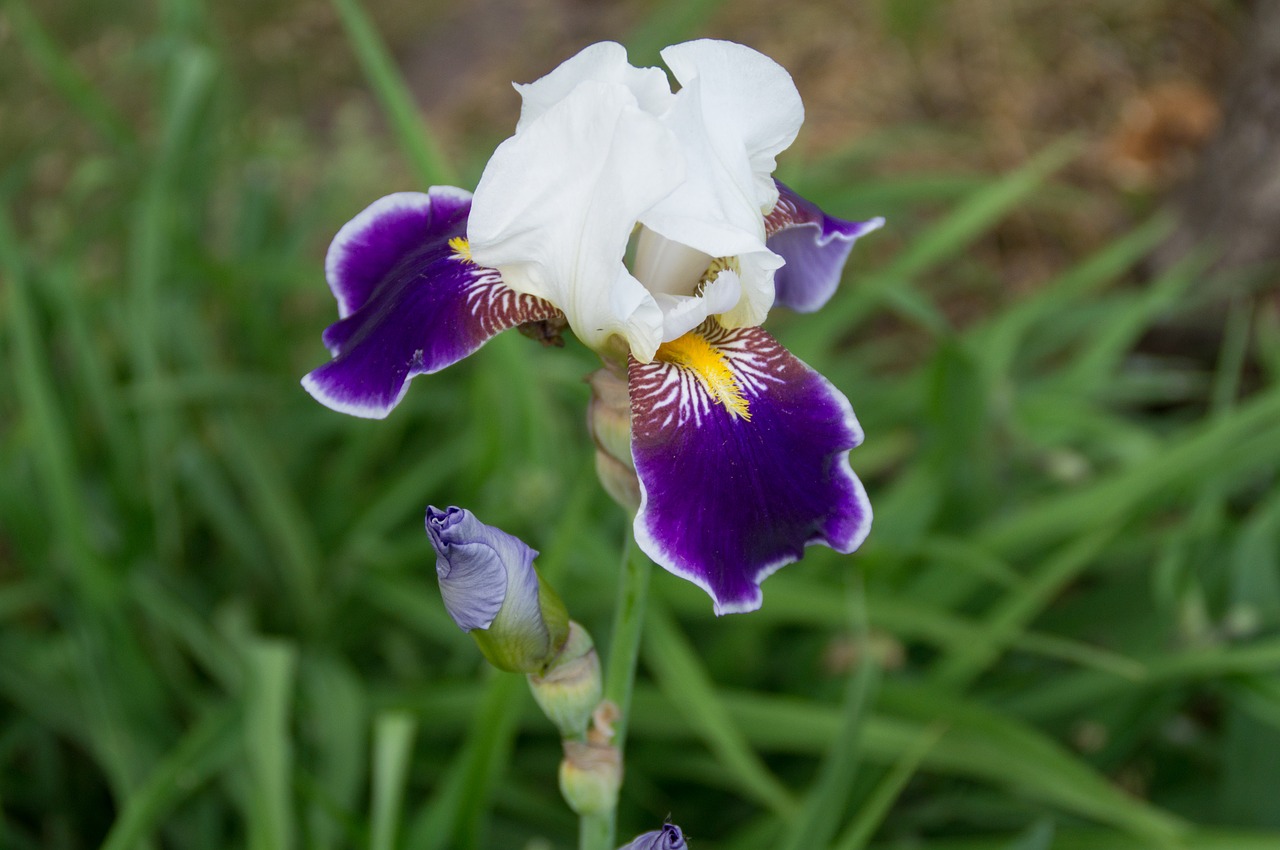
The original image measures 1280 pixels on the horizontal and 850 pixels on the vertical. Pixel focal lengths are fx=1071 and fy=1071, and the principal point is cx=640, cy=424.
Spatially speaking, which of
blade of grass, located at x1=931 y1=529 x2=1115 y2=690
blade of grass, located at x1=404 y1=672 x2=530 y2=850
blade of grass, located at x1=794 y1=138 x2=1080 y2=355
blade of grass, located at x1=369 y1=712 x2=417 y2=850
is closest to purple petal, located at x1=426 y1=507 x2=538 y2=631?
blade of grass, located at x1=404 y1=672 x2=530 y2=850

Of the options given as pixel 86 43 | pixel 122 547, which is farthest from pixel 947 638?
pixel 86 43

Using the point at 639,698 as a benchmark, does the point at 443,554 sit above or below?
below

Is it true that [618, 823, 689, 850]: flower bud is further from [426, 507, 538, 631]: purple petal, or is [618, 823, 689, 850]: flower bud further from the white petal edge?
the white petal edge

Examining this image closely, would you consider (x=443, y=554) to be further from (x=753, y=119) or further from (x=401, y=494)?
(x=401, y=494)

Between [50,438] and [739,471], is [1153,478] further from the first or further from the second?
[50,438]

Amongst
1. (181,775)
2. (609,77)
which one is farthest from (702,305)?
(181,775)


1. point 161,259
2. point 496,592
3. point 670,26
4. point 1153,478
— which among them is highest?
point 670,26

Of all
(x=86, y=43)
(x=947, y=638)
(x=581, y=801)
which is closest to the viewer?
(x=581, y=801)
